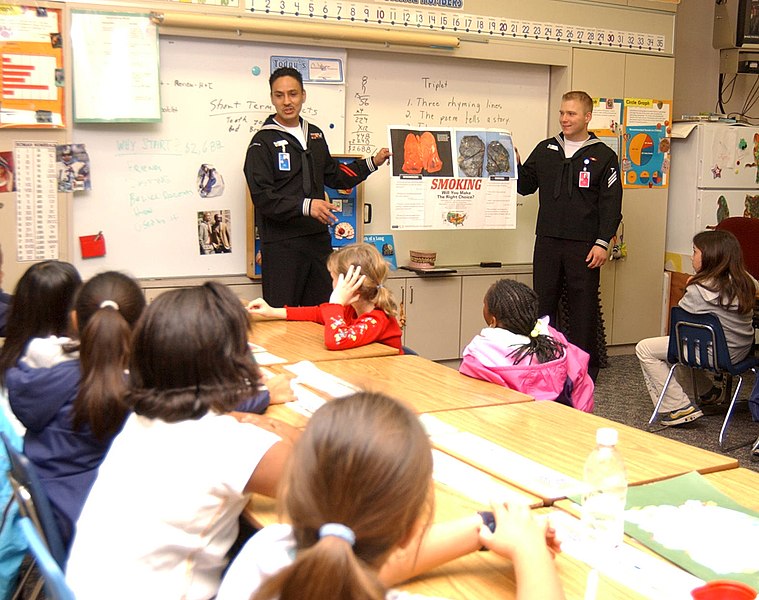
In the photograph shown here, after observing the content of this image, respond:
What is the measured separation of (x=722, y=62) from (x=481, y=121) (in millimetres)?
2580

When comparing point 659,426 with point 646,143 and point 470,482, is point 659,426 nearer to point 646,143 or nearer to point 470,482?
point 646,143

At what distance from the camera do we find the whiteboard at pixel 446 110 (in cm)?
561

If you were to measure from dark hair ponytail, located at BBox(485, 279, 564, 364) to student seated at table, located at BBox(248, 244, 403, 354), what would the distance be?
55 centimetres

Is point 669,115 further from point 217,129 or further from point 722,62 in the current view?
point 217,129

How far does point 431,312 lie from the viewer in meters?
5.75

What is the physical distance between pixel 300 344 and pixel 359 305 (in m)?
0.31

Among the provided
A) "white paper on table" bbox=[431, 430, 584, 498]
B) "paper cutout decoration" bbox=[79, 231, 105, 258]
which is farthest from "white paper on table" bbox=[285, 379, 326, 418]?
"paper cutout decoration" bbox=[79, 231, 105, 258]

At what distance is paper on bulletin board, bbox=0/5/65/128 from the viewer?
14.5 ft

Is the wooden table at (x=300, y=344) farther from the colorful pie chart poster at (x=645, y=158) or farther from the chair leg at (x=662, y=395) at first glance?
the colorful pie chart poster at (x=645, y=158)

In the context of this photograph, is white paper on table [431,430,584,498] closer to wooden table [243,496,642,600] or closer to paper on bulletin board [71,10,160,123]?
wooden table [243,496,642,600]

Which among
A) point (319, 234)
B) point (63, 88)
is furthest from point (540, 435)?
point (63, 88)

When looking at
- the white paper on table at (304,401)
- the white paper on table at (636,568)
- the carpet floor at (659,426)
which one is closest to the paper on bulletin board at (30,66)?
the white paper on table at (304,401)

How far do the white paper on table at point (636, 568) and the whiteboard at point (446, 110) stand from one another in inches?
164

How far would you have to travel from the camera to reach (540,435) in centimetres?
217
